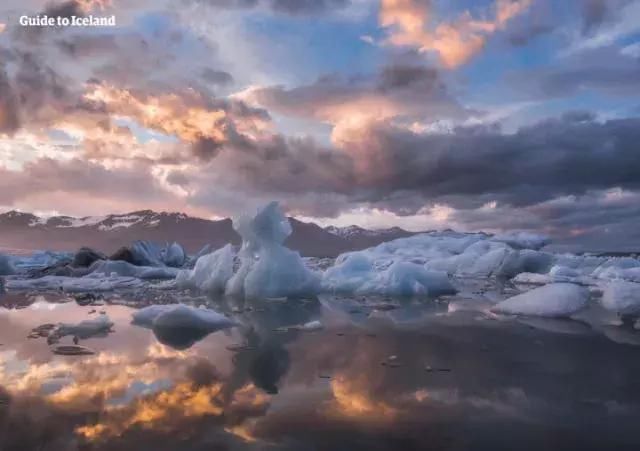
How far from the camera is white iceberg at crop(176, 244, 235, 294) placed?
54.0ft

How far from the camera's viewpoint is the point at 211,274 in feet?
55.1

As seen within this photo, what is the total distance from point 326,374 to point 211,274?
11724mm

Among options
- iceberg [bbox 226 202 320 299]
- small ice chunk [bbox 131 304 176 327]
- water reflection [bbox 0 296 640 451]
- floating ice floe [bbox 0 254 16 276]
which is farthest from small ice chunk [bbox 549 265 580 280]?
floating ice floe [bbox 0 254 16 276]

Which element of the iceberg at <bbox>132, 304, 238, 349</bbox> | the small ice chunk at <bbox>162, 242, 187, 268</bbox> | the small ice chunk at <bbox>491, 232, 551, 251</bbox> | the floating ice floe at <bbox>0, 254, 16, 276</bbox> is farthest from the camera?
the small ice chunk at <bbox>491, 232, 551, 251</bbox>

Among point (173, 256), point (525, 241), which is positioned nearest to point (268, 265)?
point (173, 256)

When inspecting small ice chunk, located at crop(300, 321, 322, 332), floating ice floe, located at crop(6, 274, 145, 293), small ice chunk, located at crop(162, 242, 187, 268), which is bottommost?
small ice chunk, located at crop(300, 321, 322, 332)

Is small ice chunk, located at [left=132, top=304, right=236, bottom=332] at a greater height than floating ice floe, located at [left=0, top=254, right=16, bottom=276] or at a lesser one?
lesser

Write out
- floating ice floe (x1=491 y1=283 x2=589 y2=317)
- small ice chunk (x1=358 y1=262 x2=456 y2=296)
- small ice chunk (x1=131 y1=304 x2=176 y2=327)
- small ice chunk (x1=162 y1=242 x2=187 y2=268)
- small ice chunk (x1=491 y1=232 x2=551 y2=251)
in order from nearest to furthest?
small ice chunk (x1=131 y1=304 x2=176 y2=327)
floating ice floe (x1=491 y1=283 x2=589 y2=317)
small ice chunk (x1=358 y1=262 x2=456 y2=296)
small ice chunk (x1=162 y1=242 x2=187 y2=268)
small ice chunk (x1=491 y1=232 x2=551 y2=251)

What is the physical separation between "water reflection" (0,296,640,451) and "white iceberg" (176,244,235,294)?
7.77 meters

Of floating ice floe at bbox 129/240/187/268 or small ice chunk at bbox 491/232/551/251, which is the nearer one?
floating ice floe at bbox 129/240/187/268

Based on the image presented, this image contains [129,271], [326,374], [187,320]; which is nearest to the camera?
[326,374]

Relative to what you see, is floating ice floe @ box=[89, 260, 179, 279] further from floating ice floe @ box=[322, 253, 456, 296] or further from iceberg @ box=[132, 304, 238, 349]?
iceberg @ box=[132, 304, 238, 349]

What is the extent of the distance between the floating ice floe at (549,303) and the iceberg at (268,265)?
610 cm

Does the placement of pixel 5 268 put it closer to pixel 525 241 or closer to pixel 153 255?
pixel 153 255
